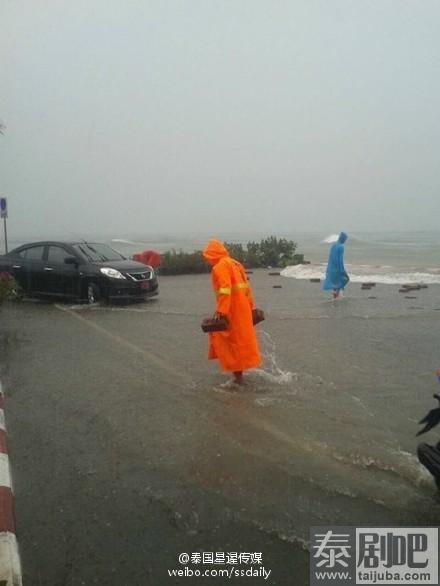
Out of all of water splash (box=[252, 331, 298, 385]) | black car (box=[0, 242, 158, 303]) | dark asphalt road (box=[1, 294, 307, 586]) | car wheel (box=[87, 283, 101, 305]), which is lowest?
dark asphalt road (box=[1, 294, 307, 586])

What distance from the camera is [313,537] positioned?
3084 millimetres

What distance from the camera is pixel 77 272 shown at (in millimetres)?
12508

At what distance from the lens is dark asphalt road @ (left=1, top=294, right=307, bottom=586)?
292cm

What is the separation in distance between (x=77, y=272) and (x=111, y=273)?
2.89 ft

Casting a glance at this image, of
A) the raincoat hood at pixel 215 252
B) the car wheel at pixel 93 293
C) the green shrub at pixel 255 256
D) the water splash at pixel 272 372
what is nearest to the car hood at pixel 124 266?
the car wheel at pixel 93 293

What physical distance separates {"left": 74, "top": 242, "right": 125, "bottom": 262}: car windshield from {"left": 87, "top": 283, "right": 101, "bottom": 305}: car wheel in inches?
30.3

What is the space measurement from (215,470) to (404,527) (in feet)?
4.57

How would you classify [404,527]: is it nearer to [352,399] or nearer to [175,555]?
[175,555]

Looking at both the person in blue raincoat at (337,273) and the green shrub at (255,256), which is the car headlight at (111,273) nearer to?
the person in blue raincoat at (337,273)

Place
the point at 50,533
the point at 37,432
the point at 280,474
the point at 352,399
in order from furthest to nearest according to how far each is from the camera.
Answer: the point at 352,399 → the point at 37,432 → the point at 280,474 → the point at 50,533

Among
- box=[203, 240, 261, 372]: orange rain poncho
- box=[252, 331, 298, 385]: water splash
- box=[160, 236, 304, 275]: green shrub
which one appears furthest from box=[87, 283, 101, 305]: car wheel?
box=[160, 236, 304, 275]: green shrub

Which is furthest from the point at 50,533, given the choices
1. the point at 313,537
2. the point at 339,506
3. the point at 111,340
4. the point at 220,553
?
the point at 111,340

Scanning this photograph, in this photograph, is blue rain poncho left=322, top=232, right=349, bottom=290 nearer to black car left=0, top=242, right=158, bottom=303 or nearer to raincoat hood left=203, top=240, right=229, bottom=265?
black car left=0, top=242, right=158, bottom=303

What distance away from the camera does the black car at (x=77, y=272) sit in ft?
40.5
